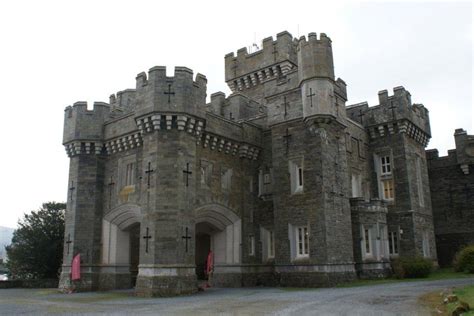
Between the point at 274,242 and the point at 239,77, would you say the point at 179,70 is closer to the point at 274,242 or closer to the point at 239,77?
the point at 274,242

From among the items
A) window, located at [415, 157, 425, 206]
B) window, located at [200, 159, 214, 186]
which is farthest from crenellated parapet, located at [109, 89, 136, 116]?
window, located at [415, 157, 425, 206]

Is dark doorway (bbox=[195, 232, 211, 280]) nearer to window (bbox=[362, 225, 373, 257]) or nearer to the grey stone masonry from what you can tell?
window (bbox=[362, 225, 373, 257])

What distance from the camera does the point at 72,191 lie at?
25906 mm

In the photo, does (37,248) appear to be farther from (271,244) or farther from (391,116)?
(391,116)

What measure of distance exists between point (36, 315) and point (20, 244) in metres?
22.5

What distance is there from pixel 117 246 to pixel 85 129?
722 centimetres

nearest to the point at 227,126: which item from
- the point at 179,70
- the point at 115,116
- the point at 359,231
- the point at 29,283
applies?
the point at 179,70

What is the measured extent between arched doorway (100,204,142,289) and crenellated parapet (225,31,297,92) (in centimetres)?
1531

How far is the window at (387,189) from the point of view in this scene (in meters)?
29.9

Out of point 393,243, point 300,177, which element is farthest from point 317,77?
point 393,243

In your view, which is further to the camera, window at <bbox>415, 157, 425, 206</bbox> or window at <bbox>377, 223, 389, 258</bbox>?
window at <bbox>415, 157, 425, 206</bbox>

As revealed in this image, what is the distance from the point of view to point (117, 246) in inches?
990

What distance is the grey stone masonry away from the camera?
3197 centimetres

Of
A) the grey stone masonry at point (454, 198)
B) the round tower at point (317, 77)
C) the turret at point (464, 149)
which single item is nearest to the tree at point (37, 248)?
the round tower at point (317, 77)
